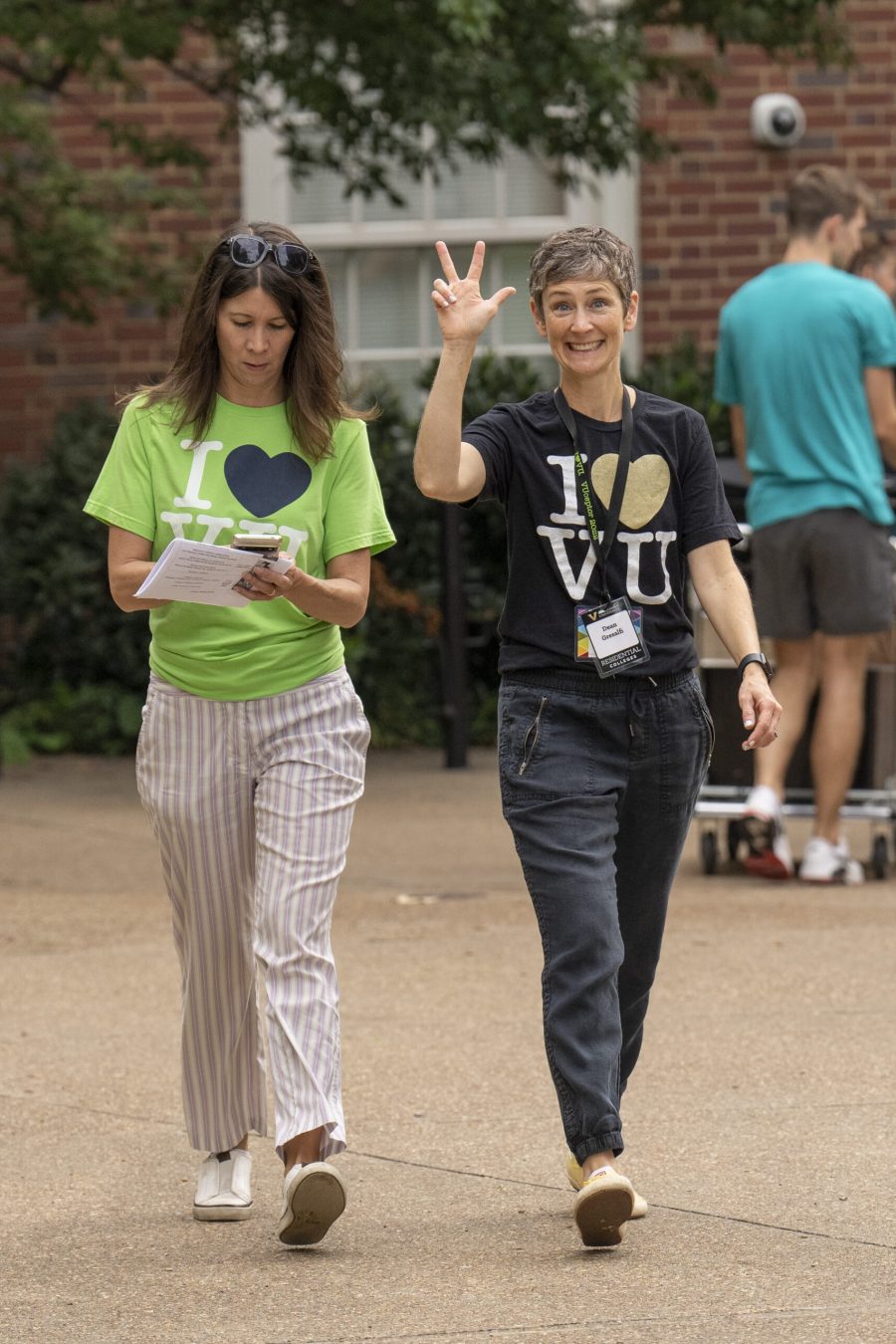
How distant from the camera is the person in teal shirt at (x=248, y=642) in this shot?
413 centimetres

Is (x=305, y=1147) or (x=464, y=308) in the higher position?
(x=464, y=308)

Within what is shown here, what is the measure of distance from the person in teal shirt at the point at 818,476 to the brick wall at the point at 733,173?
447 centimetres

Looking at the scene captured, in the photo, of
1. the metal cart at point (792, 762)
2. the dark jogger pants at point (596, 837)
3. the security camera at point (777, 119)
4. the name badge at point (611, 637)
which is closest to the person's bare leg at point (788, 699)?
the metal cart at point (792, 762)

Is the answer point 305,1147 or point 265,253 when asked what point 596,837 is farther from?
point 265,253

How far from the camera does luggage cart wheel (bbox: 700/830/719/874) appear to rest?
816 cm

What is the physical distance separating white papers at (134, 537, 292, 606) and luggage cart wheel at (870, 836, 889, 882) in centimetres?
457

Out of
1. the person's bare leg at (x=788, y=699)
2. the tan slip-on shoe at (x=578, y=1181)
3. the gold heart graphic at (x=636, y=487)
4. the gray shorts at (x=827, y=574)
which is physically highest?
the gold heart graphic at (x=636, y=487)

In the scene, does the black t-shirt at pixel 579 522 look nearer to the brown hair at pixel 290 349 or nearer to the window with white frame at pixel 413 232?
the brown hair at pixel 290 349

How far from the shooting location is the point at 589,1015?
4004 mm

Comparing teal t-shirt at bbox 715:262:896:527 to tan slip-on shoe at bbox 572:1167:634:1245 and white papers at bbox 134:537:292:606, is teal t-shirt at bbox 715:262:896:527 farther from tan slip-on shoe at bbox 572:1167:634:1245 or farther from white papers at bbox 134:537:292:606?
tan slip-on shoe at bbox 572:1167:634:1245

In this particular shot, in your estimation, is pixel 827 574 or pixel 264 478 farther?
pixel 827 574

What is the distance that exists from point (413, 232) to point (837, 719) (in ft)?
18.6

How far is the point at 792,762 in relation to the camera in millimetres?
8258

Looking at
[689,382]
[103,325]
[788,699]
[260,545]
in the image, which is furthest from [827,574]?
[103,325]
